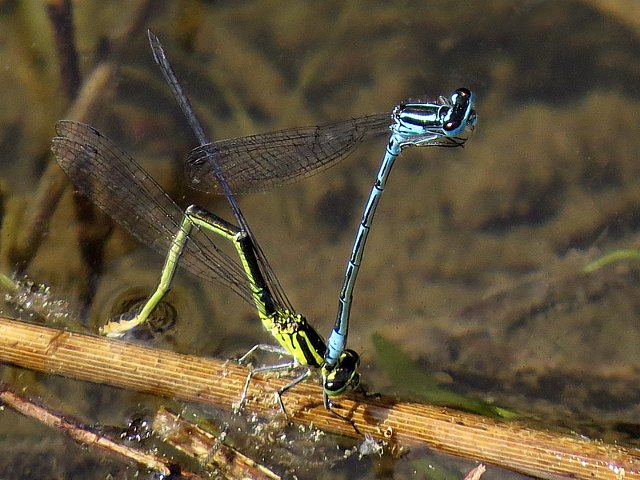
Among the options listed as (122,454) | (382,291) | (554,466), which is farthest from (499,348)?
(122,454)

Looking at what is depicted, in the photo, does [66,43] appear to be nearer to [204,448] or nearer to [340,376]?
[204,448]

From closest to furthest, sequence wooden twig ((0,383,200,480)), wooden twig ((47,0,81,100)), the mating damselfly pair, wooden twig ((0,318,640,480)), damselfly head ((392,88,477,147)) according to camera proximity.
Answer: wooden twig ((0,318,640,480)), damselfly head ((392,88,477,147)), wooden twig ((0,383,200,480)), the mating damselfly pair, wooden twig ((47,0,81,100))

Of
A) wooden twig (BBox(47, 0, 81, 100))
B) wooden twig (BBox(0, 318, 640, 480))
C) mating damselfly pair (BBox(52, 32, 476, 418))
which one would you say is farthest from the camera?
wooden twig (BBox(47, 0, 81, 100))

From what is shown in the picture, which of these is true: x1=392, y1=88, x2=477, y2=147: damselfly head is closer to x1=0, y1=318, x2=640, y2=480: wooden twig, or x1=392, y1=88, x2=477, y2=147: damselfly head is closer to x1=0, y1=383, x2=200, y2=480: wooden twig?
x1=0, y1=318, x2=640, y2=480: wooden twig

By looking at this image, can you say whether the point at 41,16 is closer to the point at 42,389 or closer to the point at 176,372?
the point at 42,389

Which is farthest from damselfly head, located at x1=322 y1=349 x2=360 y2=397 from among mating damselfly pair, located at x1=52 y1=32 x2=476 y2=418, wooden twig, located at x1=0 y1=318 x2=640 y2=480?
mating damselfly pair, located at x1=52 y1=32 x2=476 y2=418

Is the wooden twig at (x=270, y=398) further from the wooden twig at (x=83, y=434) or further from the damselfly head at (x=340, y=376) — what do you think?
the wooden twig at (x=83, y=434)

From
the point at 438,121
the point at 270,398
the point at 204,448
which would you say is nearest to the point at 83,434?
the point at 204,448
